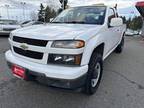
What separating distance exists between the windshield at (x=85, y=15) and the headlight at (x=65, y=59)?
4.87ft

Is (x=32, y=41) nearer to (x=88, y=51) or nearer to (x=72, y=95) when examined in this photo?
(x=88, y=51)

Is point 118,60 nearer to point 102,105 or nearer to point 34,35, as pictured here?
point 102,105

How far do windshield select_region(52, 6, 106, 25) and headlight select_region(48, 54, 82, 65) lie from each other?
1484mm

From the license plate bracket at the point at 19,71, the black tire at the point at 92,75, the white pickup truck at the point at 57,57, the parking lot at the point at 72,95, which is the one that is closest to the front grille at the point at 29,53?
the white pickup truck at the point at 57,57

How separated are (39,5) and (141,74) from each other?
201ft

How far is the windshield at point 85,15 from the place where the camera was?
4.18 meters

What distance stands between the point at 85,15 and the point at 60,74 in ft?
7.03

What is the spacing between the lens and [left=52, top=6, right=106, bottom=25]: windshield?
4.18 metres

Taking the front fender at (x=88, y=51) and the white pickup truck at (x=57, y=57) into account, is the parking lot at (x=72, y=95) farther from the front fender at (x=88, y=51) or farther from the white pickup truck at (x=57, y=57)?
the front fender at (x=88, y=51)

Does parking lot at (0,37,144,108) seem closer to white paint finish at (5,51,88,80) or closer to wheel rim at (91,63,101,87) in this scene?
wheel rim at (91,63,101,87)

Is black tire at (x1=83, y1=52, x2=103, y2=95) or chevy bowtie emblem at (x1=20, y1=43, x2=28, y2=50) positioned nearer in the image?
chevy bowtie emblem at (x1=20, y1=43, x2=28, y2=50)

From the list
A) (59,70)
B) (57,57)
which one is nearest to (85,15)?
(57,57)

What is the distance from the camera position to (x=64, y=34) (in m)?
2.99

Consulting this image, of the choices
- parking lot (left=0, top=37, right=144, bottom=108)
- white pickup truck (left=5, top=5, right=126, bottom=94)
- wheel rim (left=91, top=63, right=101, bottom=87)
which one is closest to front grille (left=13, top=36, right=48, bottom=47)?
white pickup truck (left=5, top=5, right=126, bottom=94)
